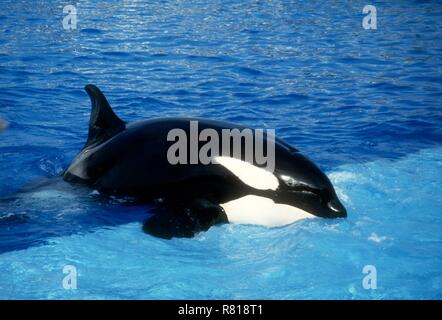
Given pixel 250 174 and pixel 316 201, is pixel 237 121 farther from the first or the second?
pixel 316 201

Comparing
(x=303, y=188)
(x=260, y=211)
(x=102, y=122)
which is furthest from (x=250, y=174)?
(x=102, y=122)

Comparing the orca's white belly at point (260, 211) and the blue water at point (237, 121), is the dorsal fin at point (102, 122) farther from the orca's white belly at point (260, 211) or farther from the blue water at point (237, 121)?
the orca's white belly at point (260, 211)

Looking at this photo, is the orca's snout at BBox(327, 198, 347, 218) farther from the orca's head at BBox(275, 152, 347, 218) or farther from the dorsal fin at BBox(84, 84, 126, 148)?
the dorsal fin at BBox(84, 84, 126, 148)

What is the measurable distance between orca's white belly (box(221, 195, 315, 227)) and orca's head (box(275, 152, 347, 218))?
0.09 m

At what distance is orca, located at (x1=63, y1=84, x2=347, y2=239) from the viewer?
646cm

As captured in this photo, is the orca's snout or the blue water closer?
the blue water

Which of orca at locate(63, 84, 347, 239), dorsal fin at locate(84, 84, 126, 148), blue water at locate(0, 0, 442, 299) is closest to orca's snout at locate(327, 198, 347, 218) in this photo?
orca at locate(63, 84, 347, 239)

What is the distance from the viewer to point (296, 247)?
20.4 feet

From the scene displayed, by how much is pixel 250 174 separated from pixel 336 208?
0.99m

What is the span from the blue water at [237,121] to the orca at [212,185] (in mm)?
166

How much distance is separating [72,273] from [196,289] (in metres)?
1.20

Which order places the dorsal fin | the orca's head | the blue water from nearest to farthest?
the blue water, the orca's head, the dorsal fin

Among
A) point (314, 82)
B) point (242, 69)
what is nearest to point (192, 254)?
point (314, 82)
